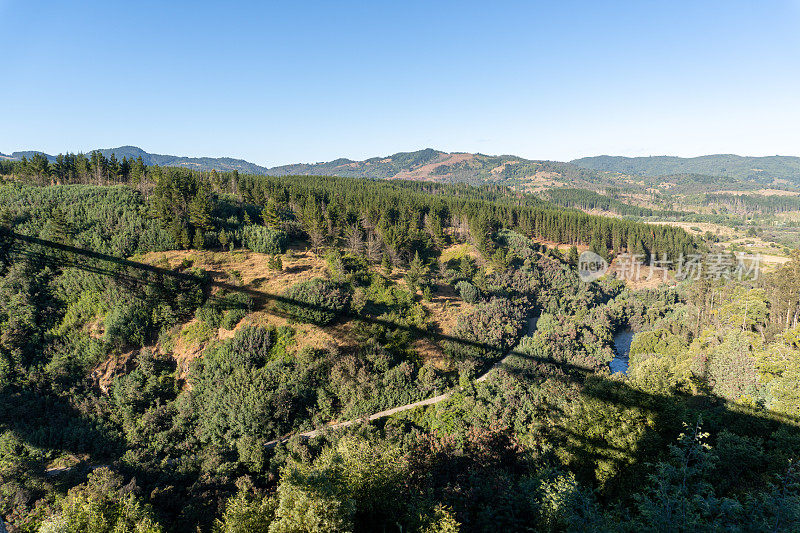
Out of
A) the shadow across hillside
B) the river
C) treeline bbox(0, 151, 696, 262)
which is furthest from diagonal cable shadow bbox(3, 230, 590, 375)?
the river

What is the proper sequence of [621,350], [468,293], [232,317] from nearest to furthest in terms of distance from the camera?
[232,317]
[468,293]
[621,350]

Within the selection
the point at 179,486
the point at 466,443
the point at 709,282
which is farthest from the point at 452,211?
the point at 179,486

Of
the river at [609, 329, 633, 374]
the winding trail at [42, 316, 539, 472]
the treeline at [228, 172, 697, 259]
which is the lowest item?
the river at [609, 329, 633, 374]

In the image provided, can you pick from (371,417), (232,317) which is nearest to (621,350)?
(371,417)

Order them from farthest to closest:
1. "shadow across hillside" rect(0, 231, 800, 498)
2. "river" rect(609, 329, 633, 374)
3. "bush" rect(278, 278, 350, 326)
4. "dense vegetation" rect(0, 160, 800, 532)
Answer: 1. "river" rect(609, 329, 633, 374)
2. "bush" rect(278, 278, 350, 326)
3. "shadow across hillside" rect(0, 231, 800, 498)
4. "dense vegetation" rect(0, 160, 800, 532)

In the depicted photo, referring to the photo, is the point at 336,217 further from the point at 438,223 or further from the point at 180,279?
the point at 180,279

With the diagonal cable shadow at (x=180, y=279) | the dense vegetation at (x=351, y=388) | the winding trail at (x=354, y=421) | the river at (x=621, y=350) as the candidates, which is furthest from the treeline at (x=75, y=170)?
the river at (x=621, y=350)

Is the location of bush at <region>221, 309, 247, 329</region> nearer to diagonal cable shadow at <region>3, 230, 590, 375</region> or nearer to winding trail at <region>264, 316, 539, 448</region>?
diagonal cable shadow at <region>3, 230, 590, 375</region>

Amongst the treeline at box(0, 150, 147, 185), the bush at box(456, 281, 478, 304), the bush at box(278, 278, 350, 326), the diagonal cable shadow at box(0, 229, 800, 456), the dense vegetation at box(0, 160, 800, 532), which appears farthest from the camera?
the treeline at box(0, 150, 147, 185)
